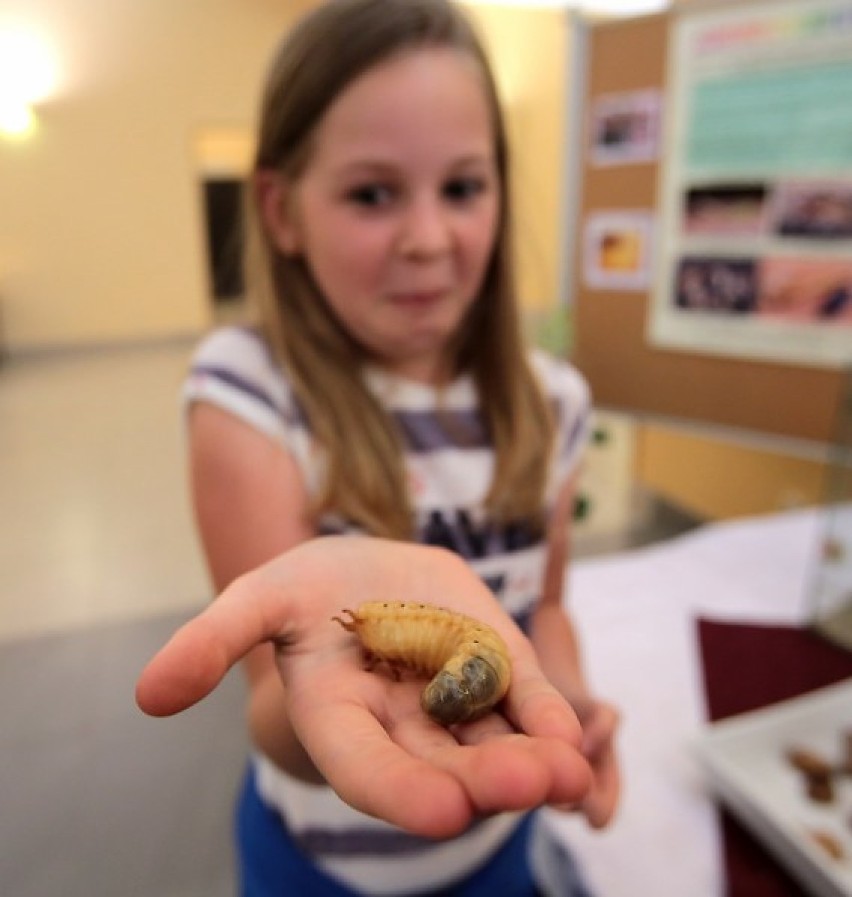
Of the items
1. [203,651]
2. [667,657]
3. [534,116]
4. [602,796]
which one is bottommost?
[667,657]

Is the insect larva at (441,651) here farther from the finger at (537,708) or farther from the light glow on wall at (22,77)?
the light glow on wall at (22,77)

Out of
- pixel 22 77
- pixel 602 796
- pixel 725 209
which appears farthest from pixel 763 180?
pixel 22 77

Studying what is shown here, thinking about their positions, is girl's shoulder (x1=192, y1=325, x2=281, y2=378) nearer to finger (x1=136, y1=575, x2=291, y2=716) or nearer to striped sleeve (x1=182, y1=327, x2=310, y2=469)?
striped sleeve (x1=182, y1=327, x2=310, y2=469)

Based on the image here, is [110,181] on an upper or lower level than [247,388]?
upper

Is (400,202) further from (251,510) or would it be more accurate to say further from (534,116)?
(534,116)

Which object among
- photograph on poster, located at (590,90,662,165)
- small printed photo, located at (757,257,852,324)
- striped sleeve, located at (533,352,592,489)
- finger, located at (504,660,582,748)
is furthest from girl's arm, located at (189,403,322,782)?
photograph on poster, located at (590,90,662,165)
